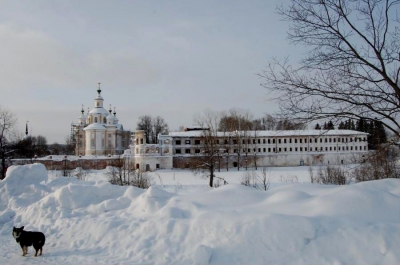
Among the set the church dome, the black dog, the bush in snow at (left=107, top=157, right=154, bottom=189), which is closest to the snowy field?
the black dog

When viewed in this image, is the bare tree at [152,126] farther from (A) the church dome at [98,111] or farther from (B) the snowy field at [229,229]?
(B) the snowy field at [229,229]

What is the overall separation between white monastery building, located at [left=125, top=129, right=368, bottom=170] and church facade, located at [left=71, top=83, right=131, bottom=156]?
32.4ft

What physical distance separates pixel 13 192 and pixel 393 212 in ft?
37.7

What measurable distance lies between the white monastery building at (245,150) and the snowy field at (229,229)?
4124 cm

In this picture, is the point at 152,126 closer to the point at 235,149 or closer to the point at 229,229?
the point at 235,149

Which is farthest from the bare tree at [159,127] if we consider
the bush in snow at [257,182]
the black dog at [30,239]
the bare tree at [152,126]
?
the black dog at [30,239]

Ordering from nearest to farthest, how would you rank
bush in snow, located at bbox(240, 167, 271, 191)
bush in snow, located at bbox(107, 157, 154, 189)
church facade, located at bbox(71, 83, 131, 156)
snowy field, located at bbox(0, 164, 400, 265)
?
snowy field, located at bbox(0, 164, 400, 265) < bush in snow, located at bbox(107, 157, 154, 189) < bush in snow, located at bbox(240, 167, 271, 191) < church facade, located at bbox(71, 83, 131, 156)

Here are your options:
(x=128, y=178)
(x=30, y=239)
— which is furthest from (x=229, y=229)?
(x=128, y=178)

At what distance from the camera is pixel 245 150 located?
178 ft

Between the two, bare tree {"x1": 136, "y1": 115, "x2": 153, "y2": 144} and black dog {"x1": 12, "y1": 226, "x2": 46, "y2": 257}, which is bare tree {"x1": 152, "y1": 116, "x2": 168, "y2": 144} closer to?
bare tree {"x1": 136, "y1": 115, "x2": 153, "y2": 144}

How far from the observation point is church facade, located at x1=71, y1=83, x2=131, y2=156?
206 feet

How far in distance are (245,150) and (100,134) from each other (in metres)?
29.4

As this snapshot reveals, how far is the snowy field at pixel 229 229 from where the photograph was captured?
5309 millimetres

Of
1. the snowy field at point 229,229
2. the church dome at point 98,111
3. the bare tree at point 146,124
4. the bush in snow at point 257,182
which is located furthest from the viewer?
the bare tree at point 146,124
